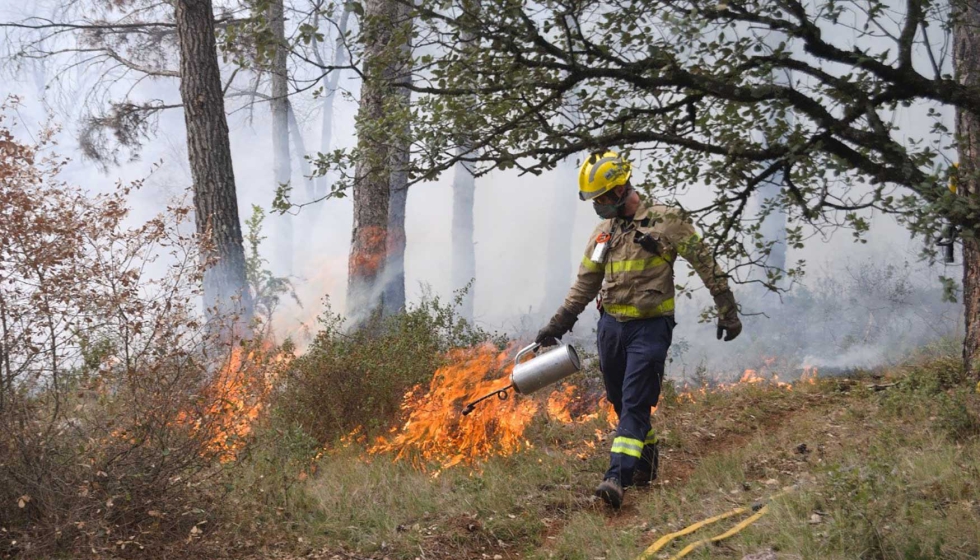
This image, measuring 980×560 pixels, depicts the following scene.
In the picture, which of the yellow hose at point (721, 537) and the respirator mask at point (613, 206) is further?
the respirator mask at point (613, 206)

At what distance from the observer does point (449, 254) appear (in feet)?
59.7

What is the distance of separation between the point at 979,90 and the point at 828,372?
7582mm

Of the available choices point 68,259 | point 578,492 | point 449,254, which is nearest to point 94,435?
point 68,259

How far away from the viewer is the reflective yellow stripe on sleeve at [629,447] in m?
4.81

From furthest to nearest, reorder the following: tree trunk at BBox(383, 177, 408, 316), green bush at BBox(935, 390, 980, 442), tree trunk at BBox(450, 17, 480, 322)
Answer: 1. tree trunk at BBox(450, 17, 480, 322)
2. tree trunk at BBox(383, 177, 408, 316)
3. green bush at BBox(935, 390, 980, 442)

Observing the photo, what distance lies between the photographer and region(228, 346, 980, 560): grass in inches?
140

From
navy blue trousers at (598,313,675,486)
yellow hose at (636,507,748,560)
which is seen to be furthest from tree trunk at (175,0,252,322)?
yellow hose at (636,507,748,560)

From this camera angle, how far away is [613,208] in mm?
5078

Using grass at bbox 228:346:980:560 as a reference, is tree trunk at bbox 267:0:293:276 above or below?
above

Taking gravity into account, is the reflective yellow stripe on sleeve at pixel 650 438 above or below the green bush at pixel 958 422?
above

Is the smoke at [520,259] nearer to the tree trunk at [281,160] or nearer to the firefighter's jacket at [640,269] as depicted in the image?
the tree trunk at [281,160]

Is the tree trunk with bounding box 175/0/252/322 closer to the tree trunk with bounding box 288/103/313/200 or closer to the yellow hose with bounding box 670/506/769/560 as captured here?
the yellow hose with bounding box 670/506/769/560

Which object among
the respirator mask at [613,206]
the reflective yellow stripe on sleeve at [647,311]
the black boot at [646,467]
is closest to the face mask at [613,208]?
the respirator mask at [613,206]

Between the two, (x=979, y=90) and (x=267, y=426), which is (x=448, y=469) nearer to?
(x=267, y=426)
